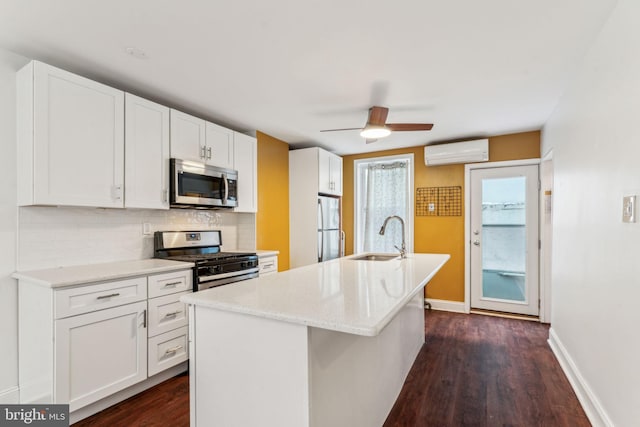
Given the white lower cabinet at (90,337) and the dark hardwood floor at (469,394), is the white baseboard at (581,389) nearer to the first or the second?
the dark hardwood floor at (469,394)

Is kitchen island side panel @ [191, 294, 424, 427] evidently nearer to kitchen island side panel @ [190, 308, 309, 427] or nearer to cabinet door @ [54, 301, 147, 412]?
kitchen island side panel @ [190, 308, 309, 427]

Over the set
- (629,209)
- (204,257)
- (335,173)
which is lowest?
(204,257)

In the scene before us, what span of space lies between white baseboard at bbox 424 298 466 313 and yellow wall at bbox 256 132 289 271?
2.13m

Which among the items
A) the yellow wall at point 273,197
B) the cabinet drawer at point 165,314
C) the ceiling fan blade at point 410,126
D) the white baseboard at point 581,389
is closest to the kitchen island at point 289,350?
the cabinet drawer at point 165,314

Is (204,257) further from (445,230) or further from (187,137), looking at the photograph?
(445,230)

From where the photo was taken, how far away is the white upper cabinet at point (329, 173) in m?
4.45

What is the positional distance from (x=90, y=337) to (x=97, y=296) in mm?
248

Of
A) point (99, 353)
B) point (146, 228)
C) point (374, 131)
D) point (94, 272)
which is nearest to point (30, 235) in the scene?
point (94, 272)

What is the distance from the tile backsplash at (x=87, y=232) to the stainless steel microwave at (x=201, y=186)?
295 mm

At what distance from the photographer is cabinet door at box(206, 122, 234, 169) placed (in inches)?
127

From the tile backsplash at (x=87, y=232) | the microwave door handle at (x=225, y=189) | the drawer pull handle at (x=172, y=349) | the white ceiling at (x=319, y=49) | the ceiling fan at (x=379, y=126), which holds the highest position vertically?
the white ceiling at (x=319, y=49)

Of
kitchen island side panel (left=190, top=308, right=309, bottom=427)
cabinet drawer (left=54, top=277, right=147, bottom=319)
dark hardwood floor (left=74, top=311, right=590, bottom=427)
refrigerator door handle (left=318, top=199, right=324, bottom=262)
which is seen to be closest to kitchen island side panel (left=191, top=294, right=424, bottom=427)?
kitchen island side panel (left=190, top=308, right=309, bottom=427)

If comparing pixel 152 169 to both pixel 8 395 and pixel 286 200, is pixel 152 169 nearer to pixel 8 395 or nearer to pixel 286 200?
pixel 8 395

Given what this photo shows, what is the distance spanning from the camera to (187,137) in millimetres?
2996
